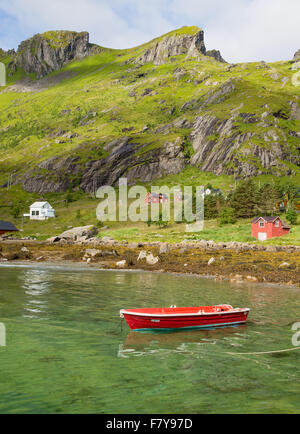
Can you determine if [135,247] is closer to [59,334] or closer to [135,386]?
[59,334]

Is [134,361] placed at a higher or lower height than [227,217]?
lower

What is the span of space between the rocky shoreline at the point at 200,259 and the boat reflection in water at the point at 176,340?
2202 centimetres

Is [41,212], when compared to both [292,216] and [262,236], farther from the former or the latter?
[292,216]

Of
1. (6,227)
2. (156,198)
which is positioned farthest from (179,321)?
(156,198)

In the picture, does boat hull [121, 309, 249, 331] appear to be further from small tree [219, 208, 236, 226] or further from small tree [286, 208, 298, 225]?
small tree [219, 208, 236, 226]

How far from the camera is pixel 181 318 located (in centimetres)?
2111

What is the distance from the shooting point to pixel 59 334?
20344 millimetres

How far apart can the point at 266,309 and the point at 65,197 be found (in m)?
178

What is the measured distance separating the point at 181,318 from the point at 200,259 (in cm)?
3781

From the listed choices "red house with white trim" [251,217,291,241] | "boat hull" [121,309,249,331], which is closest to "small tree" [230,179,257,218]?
"red house with white trim" [251,217,291,241]

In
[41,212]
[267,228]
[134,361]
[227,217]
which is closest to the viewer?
[134,361]

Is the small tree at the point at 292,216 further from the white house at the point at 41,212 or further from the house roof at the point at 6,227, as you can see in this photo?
the white house at the point at 41,212

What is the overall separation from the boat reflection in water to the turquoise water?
Answer: 5cm

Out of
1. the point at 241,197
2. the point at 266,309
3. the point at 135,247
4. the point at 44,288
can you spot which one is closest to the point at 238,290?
the point at 266,309
